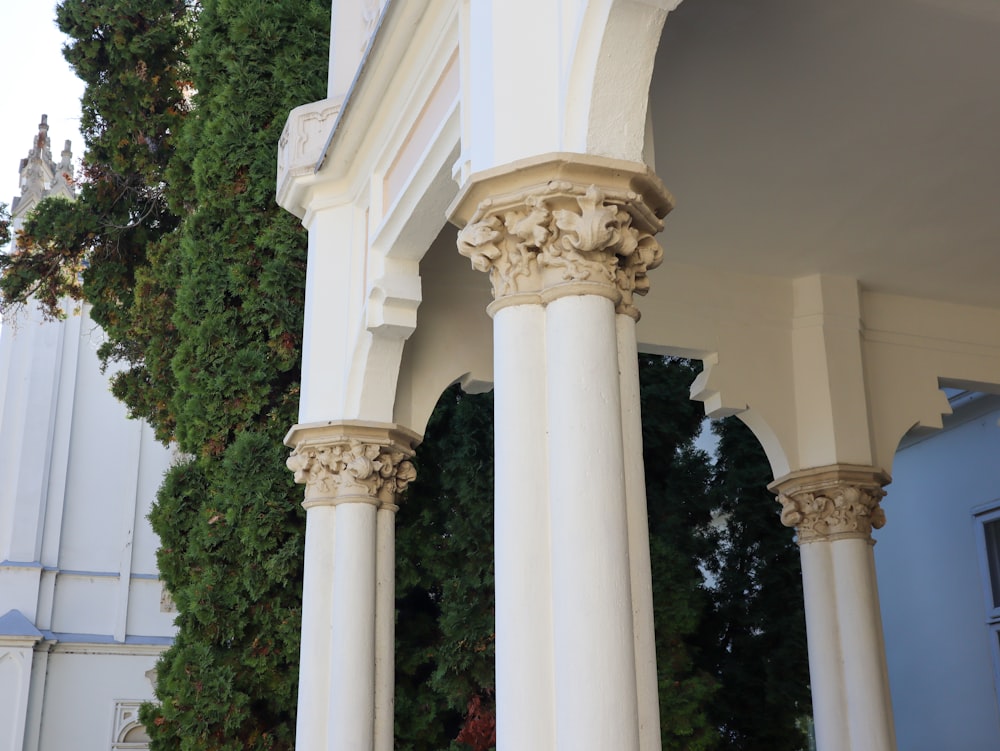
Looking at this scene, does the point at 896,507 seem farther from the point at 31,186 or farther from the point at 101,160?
the point at 31,186

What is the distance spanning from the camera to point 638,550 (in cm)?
368

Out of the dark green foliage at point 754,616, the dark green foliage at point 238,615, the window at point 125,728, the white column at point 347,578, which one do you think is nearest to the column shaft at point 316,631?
the white column at point 347,578

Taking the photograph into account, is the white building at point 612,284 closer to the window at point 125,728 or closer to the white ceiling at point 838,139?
the white ceiling at point 838,139

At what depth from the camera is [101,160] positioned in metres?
11.5

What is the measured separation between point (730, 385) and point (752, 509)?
356 cm

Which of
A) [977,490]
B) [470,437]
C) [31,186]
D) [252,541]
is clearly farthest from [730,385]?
[31,186]

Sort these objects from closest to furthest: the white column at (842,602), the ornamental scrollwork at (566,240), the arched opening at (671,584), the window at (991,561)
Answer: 1. the ornamental scrollwork at (566,240)
2. the white column at (842,602)
3. the arched opening at (671,584)
4. the window at (991,561)

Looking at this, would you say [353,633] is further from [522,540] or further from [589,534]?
[589,534]

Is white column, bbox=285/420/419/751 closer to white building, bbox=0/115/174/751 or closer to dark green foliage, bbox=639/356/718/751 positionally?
dark green foliage, bbox=639/356/718/751

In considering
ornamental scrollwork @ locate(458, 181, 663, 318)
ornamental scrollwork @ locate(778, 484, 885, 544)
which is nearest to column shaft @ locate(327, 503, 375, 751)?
ornamental scrollwork @ locate(778, 484, 885, 544)

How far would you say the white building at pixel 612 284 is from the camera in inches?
143

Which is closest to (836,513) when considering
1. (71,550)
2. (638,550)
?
(638,550)

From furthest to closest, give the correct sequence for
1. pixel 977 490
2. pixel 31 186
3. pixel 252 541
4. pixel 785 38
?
1. pixel 31 186
2. pixel 977 490
3. pixel 252 541
4. pixel 785 38

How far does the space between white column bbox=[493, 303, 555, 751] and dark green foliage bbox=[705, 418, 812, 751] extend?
268 inches
